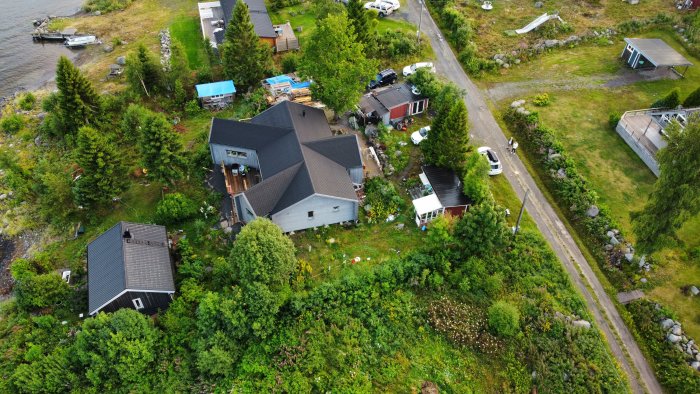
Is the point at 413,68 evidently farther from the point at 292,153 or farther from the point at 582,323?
the point at 582,323

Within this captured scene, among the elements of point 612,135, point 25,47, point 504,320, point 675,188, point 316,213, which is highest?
point 675,188

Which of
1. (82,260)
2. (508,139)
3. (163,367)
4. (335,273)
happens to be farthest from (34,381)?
(508,139)

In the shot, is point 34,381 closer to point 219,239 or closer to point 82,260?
point 82,260

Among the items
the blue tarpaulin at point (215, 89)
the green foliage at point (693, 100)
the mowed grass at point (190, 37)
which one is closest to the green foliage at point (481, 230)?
the green foliage at point (693, 100)

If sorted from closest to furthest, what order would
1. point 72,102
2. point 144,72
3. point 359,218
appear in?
point 359,218 < point 72,102 < point 144,72

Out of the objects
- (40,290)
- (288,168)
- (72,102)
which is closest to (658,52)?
(288,168)

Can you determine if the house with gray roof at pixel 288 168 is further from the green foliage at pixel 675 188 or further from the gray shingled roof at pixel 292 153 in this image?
the green foliage at pixel 675 188
